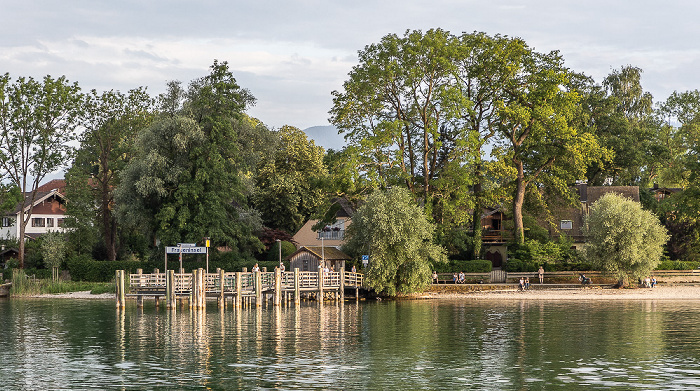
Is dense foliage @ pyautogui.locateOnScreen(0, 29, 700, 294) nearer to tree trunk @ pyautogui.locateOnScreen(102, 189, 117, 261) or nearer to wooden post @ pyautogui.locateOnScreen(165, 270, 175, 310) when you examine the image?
tree trunk @ pyautogui.locateOnScreen(102, 189, 117, 261)

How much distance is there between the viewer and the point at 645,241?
67.7m

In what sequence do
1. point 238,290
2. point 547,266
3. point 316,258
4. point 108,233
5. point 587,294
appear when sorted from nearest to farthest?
1. point 238,290
2. point 587,294
3. point 316,258
4. point 547,266
5. point 108,233

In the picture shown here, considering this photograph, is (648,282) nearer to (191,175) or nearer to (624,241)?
(624,241)

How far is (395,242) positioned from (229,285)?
12.3 meters

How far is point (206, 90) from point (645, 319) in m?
40.7

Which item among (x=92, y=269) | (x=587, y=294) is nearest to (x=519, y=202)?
(x=587, y=294)

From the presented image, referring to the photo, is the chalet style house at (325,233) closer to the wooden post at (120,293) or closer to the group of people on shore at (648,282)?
the group of people on shore at (648,282)

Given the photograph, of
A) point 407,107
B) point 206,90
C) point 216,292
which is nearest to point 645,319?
point 216,292

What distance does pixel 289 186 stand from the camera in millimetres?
88938

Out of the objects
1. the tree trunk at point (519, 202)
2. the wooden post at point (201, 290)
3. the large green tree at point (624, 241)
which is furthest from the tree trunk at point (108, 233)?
the large green tree at point (624, 241)

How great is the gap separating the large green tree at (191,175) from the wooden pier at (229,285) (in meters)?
10.3

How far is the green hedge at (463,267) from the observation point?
71812 mm

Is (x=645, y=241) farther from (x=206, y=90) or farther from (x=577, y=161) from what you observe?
(x=206, y=90)

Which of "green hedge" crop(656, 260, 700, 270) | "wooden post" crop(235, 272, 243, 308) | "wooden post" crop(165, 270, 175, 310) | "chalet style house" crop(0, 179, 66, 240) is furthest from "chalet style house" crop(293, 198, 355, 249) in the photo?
"chalet style house" crop(0, 179, 66, 240)
